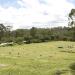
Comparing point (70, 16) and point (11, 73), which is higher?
point (70, 16)

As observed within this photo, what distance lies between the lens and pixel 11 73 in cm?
2292

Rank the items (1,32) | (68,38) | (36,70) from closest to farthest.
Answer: (36,70), (68,38), (1,32)

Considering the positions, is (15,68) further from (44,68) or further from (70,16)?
(70,16)

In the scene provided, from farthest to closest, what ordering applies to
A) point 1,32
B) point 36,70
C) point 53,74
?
point 1,32 < point 36,70 < point 53,74

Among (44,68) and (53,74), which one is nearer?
(53,74)

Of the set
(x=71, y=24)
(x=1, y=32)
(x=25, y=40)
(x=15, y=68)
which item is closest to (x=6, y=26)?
(x=1, y=32)

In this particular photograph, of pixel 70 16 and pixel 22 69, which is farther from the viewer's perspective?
pixel 70 16

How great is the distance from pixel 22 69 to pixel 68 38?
4371cm

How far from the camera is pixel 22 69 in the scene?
80.7ft

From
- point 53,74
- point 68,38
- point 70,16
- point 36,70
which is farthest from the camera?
point 68,38

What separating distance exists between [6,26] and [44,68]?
82626mm

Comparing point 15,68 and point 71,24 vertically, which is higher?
point 71,24

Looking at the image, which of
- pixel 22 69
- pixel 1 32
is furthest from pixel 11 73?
pixel 1 32

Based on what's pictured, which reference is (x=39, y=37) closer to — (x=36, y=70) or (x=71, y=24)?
(x=71, y=24)
